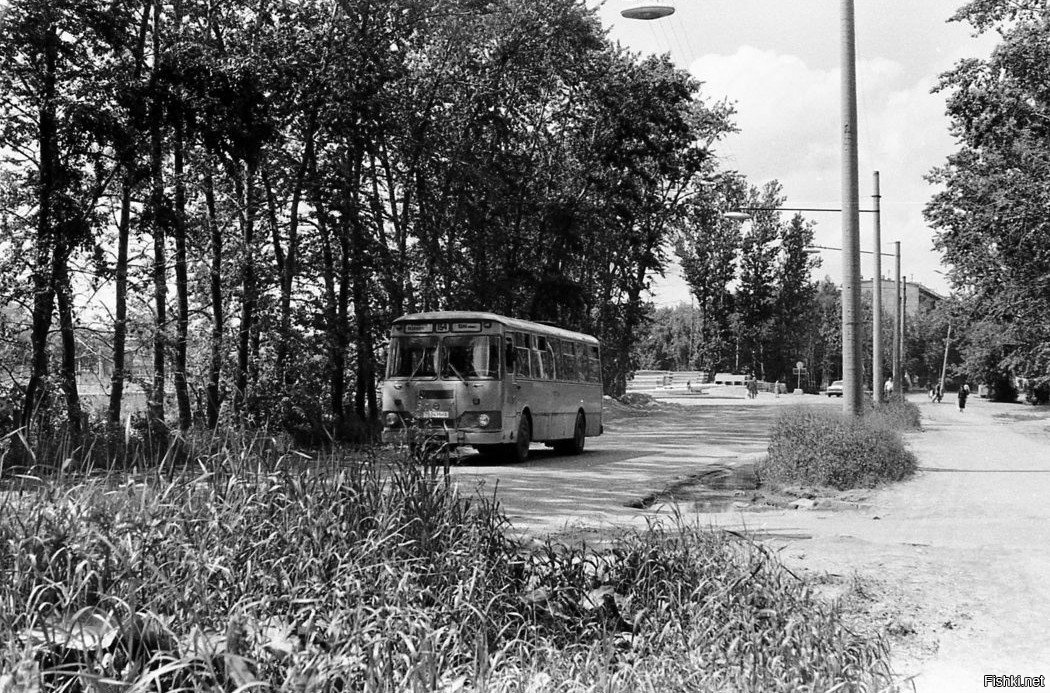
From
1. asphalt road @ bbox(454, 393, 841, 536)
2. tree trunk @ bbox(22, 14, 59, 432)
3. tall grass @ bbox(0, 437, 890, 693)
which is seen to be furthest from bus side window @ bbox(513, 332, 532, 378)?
tall grass @ bbox(0, 437, 890, 693)

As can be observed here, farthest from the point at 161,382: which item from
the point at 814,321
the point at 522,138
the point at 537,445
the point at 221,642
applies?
the point at 814,321

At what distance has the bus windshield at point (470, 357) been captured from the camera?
1819 cm

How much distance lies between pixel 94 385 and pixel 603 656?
49.6ft

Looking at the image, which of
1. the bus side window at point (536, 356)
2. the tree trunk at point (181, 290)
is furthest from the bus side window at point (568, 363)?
the tree trunk at point (181, 290)

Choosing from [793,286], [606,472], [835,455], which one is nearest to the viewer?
[835,455]

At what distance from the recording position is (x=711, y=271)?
93.4 m

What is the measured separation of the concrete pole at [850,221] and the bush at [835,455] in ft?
4.42

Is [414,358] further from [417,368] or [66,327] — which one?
[66,327]

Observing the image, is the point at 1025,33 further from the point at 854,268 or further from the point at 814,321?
the point at 814,321

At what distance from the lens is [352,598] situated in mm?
5133

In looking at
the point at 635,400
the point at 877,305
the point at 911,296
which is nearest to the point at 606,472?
the point at 877,305

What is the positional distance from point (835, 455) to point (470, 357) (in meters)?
6.58

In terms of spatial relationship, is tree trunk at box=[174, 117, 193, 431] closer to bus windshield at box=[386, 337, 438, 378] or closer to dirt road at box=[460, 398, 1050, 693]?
bus windshield at box=[386, 337, 438, 378]

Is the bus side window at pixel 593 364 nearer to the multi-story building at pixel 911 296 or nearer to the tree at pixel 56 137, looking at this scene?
the tree at pixel 56 137
